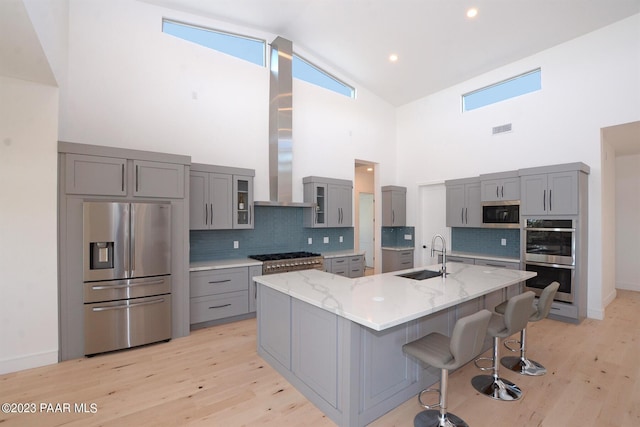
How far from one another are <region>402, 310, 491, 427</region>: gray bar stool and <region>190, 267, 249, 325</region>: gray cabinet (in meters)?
2.70

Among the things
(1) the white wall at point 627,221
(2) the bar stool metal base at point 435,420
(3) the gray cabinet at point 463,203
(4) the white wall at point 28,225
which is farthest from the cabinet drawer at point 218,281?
(1) the white wall at point 627,221

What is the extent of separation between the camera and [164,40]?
14.0 ft

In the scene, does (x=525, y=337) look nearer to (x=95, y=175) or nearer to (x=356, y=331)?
(x=356, y=331)

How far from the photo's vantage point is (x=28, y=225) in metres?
2.86

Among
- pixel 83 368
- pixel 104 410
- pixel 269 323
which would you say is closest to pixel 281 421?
pixel 269 323

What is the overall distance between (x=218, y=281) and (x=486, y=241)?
4958 mm

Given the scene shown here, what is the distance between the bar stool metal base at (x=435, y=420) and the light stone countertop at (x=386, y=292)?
809mm

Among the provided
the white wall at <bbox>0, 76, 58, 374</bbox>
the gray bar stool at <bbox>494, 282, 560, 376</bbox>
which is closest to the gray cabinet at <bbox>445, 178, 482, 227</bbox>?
the gray bar stool at <bbox>494, 282, 560, 376</bbox>

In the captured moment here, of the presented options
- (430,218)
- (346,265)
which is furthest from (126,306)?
(430,218)

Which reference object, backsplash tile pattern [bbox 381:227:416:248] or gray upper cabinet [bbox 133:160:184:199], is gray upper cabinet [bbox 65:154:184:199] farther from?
backsplash tile pattern [bbox 381:227:416:248]

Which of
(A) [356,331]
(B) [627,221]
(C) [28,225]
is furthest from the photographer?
(B) [627,221]

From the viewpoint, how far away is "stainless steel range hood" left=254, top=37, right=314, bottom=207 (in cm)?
516

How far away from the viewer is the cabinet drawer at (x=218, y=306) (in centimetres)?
386

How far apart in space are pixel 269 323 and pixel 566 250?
4342 mm
